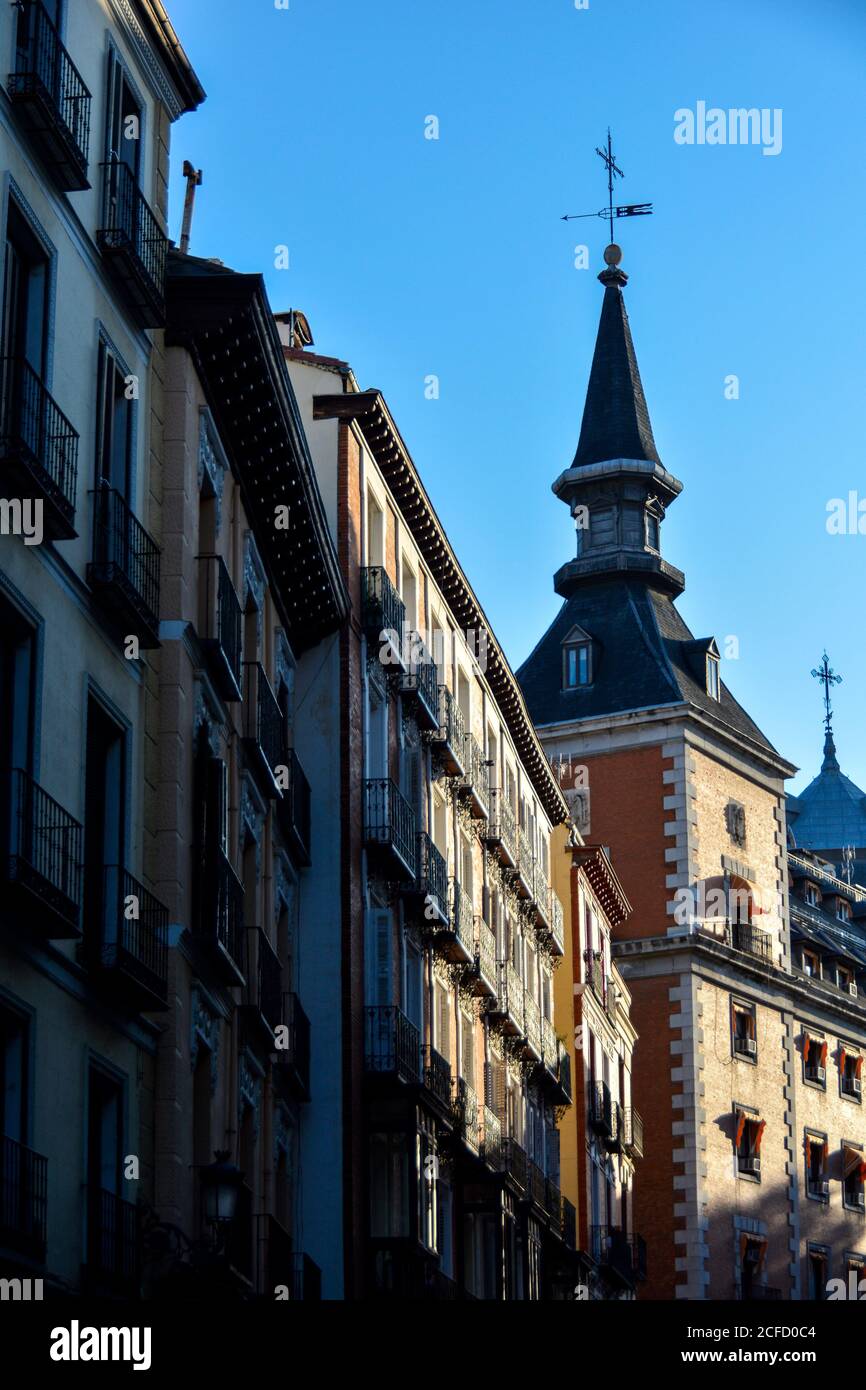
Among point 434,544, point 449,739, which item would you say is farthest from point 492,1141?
point 434,544

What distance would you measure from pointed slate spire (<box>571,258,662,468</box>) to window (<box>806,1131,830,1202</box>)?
79.7ft

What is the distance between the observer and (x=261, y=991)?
3238 centimetres

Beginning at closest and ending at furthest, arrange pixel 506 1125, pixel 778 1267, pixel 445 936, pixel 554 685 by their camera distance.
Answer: pixel 445 936 → pixel 506 1125 → pixel 778 1267 → pixel 554 685

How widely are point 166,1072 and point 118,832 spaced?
273 cm

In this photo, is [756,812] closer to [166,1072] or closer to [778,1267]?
[778,1267]

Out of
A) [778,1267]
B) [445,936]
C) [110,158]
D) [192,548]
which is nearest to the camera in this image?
[110,158]

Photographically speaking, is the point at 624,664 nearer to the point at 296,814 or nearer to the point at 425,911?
the point at 425,911

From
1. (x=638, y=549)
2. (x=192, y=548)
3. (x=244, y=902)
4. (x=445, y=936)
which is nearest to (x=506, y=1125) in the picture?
(x=445, y=936)

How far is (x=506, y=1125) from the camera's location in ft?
169

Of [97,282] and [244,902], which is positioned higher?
[97,282]

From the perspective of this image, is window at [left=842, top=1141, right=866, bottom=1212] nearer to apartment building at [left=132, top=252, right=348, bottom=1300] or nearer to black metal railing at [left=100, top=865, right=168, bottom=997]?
apartment building at [left=132, top=252, right=348, bottom=1300]

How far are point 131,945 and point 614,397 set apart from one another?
223 ft

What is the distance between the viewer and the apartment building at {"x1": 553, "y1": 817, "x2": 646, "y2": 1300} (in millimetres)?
60906

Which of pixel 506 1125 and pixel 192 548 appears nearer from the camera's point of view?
pixel 192 548
